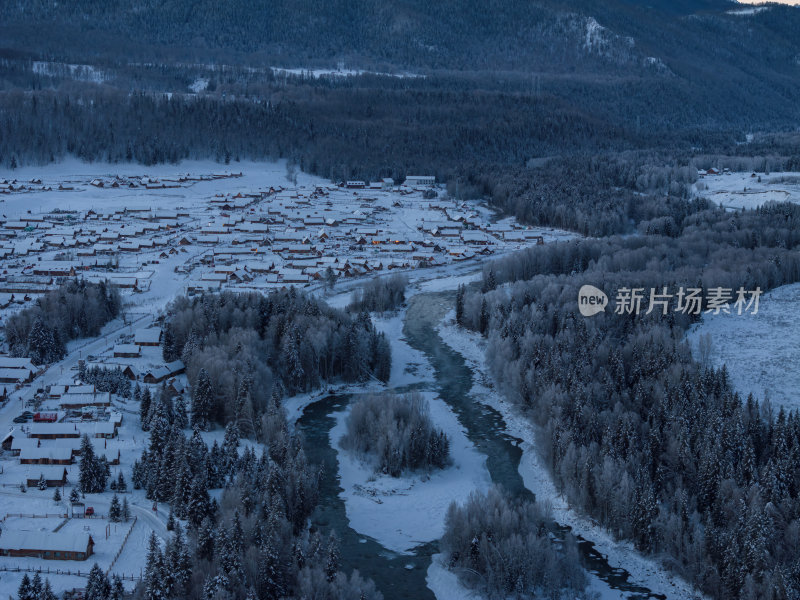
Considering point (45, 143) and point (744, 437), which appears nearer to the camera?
point (744, 437)

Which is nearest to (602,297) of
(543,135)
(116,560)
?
(116,560)

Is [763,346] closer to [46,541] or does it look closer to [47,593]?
[46,541]

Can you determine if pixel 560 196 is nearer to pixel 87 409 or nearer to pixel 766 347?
pixel 766 347

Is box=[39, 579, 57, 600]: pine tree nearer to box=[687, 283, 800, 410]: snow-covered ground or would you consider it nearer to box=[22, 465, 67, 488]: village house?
box=[22, 465, 67, 488]: village house

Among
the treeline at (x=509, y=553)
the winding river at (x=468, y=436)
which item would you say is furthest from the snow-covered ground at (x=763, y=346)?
the treeline at (x=509, y=553)

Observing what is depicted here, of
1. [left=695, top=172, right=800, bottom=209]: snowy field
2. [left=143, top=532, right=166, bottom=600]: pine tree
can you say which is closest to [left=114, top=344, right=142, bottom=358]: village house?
[left=143, top=532, right=166, bottom=600]: pine tree

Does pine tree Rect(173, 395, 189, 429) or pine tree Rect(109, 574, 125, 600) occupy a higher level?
pine tree Rect(173, 395, 189, 429)
